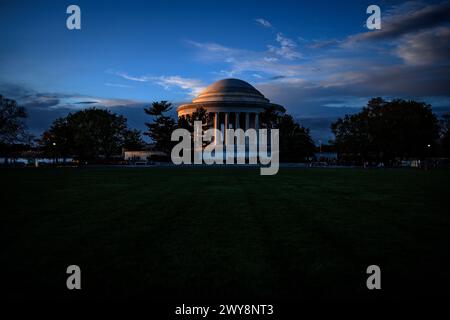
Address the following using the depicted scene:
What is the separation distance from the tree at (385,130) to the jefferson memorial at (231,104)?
23.0m

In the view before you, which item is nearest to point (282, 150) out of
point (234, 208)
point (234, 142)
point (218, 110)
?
point (234, 142)

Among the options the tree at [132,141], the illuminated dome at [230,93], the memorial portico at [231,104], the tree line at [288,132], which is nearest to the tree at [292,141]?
the tree line at [288,132]

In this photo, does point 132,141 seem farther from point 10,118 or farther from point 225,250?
point 225,250

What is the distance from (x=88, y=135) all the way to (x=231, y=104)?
33.3 metres

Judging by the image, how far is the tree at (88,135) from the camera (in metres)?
68.5

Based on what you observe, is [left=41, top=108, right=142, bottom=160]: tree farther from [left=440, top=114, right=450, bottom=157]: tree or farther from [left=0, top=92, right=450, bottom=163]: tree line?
[left=440, top=114, right=450, bottom=157]: tree

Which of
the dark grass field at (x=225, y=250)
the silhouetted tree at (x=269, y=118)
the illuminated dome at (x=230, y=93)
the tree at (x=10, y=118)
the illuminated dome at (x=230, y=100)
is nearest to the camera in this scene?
the dark grass field at (x=225, y=250)

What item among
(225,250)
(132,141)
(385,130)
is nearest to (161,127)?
(132,141)

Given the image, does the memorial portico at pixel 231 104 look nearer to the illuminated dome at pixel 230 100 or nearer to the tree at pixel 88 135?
the illuminated dome at pixel 230 100
